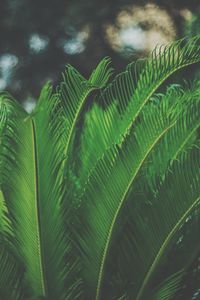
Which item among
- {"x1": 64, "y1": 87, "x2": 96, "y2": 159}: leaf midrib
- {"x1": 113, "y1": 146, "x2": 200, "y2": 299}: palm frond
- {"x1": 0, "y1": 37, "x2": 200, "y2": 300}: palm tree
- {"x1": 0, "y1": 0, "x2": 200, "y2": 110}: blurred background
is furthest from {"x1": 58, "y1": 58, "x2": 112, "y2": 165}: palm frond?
{"x1": 0, "y1": 0, "x2": 200, "y2": 110}: blurred background

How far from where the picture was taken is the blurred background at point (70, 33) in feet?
51.6

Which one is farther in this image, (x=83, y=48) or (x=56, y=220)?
(x=83, y=48)

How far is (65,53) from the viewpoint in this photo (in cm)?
1616

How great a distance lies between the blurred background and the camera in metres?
15.7

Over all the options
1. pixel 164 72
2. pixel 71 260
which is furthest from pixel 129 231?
pixel 164 72

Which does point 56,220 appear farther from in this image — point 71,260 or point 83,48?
point 83,48

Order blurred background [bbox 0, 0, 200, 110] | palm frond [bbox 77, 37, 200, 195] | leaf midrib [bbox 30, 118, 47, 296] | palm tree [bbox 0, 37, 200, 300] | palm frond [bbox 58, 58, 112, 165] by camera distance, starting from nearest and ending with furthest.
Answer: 1. leaf midrib [bbox 30, 118, 47, 296]
2. palm tree [bbox 0, 37, 200, 300]
3. palm frond [bbox 77, 37, 200, 195]
4. palm frond [bbox 58, 58, 112, 165]
5. blurred background [bbox 0, 0, 200, 110]

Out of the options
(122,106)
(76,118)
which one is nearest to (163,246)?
(122,106)

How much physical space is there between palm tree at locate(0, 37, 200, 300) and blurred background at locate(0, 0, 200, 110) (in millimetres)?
11912

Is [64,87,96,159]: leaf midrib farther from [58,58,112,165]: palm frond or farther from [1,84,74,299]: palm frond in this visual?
[1,84,74,299]: palm frond

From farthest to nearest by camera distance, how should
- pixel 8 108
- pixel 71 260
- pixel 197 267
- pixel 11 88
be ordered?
pixel 11 88
pixel 197 267
pixel 71 260
pixel 8 108

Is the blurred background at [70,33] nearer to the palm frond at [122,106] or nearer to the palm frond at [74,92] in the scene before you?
the palm frond at [74,92]

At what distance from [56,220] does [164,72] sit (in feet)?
3.12

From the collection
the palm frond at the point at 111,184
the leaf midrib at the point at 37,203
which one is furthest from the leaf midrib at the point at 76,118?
the leaf midrib at the point at 37,203
